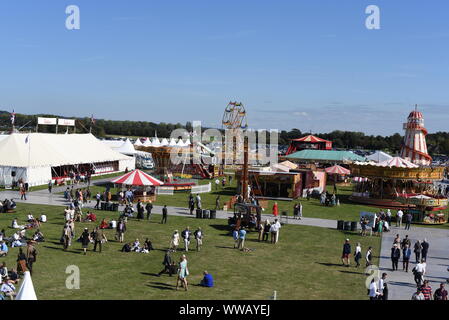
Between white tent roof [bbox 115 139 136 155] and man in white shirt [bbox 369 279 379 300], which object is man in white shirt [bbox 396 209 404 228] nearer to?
man in white shirt [bbox 369 279 379 300]

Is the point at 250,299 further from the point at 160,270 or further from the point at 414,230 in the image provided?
the point at 414,230

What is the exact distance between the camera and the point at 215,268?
1806cm

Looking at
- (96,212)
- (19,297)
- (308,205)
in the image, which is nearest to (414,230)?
(308,205)

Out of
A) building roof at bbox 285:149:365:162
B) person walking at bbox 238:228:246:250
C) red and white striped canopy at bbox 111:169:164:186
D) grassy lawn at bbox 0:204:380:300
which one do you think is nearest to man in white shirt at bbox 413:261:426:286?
grassy lawn at bbox 0:204:380:300

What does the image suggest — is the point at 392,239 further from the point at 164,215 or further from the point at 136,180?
the point at 136,180

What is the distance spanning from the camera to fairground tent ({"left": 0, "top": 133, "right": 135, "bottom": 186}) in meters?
38.5

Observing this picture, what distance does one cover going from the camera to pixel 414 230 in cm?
2828

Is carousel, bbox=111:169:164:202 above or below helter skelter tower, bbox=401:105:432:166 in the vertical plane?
below

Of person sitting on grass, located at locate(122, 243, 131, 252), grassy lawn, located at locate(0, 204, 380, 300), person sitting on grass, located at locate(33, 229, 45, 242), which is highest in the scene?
person sitting on grass, located at locate(33, 229, 45, 242)

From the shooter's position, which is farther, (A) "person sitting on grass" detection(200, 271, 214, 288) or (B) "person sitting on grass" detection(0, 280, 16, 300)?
(A) "person sitting on grass" detection(200, 271, 214, 288)

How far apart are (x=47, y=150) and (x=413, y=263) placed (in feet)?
107

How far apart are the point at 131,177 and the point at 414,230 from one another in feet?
61.6

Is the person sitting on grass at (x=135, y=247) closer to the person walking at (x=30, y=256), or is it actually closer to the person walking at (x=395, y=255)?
the person walking at (x=30, y=256)
